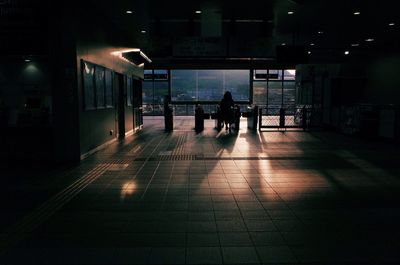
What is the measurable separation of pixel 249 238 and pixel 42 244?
189 centimetres

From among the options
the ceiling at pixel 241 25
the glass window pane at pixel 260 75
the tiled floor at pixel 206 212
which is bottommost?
the tiled floor at pixel 206 212

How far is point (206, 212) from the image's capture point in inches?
159

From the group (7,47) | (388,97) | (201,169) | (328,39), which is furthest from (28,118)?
(388,97)

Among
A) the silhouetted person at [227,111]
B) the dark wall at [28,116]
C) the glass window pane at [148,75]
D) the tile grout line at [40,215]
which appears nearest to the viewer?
the tile grout line at [40,215]

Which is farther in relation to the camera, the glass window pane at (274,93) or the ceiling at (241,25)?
the glass window pane at (274,93)

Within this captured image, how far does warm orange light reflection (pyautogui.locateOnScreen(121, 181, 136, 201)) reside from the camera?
476 centimetres

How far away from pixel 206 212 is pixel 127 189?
1.49 meters

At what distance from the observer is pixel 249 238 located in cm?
331

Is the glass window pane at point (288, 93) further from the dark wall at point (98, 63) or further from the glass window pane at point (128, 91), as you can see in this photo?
the dark wall at point (98, 63)

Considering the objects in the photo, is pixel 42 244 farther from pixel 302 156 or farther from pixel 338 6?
pixel 338 6

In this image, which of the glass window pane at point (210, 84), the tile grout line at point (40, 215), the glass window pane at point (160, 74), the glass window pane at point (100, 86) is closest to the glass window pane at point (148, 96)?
the glass window pane at point (160, 74)

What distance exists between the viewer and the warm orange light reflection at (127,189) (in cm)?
476

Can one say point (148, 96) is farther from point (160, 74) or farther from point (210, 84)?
point (210, 84)

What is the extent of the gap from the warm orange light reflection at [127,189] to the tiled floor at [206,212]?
0.03 metres
